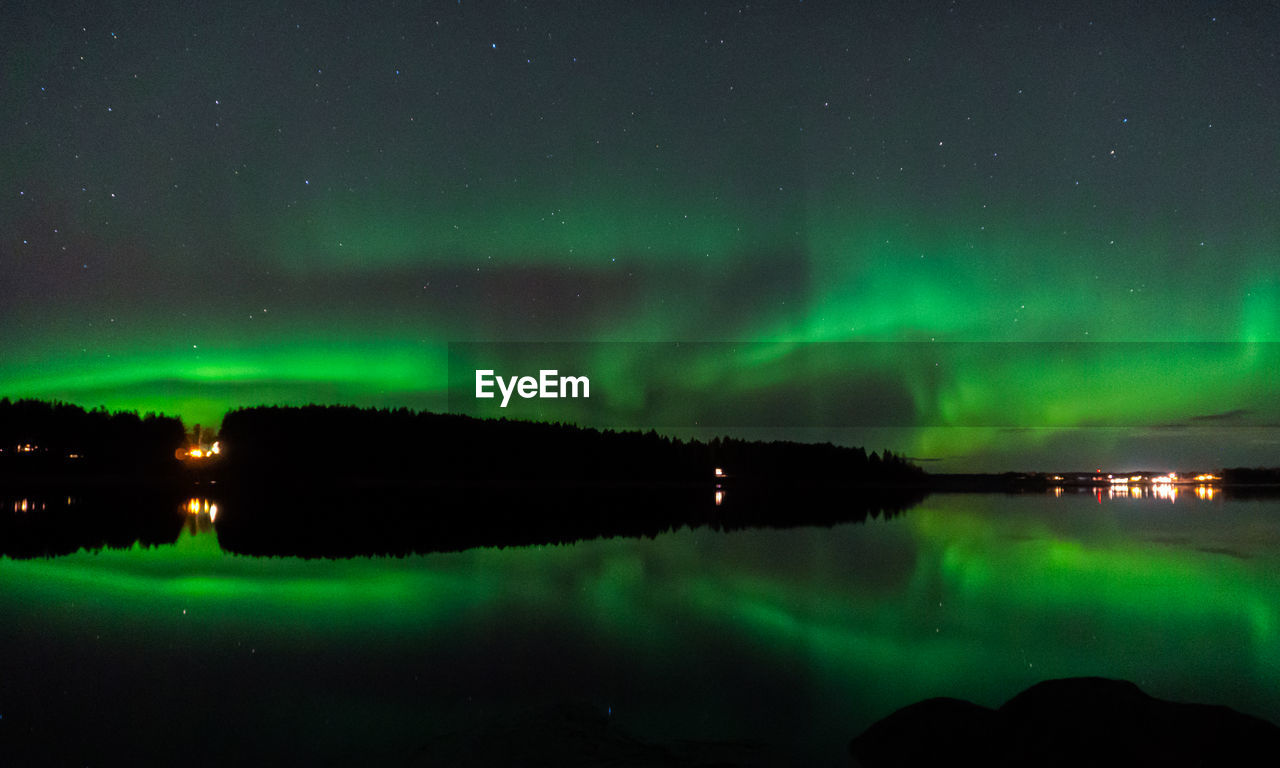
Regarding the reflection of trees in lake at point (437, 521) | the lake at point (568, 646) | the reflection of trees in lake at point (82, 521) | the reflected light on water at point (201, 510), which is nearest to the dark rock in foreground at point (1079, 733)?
the lake at point (568, 646)

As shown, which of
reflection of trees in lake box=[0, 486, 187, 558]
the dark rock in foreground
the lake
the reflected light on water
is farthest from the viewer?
the reflected light on water

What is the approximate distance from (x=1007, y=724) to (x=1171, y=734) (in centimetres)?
146

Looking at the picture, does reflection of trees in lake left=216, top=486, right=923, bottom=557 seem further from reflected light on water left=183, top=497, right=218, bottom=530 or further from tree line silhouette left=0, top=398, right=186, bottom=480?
tree line silhouette left=0, top=398, right=186, bottom=480

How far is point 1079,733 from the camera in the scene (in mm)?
7809

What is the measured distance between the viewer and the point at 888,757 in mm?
8852

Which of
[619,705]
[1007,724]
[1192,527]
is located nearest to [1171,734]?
[1007,724]

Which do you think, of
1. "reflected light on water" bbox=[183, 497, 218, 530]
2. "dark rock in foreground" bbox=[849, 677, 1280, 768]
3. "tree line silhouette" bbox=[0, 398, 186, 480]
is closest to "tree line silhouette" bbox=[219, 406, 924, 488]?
"tree line silhouette" bbox=[0, 398, 186, 480]

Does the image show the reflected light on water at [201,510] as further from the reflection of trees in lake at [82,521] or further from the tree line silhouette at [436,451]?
the tree line silhouette at [436,451]

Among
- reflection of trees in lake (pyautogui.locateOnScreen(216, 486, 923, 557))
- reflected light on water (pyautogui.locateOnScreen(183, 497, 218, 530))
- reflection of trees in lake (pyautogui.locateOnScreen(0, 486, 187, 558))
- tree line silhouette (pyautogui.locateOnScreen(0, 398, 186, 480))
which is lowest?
reflection of trees in lake (pyautogui.locateOnScreen(216, 486, 923, 557))

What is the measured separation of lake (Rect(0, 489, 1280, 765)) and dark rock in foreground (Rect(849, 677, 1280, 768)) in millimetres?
1053

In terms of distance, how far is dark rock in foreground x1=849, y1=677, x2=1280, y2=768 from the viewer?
299 inches

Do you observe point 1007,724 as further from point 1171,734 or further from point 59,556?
point 59,556

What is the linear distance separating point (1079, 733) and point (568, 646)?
32.6 feet

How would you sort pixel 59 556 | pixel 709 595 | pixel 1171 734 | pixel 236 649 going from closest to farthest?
pixel 1171 734 < pixel 236 649 < pixel 709 595 < pixel 59 556
